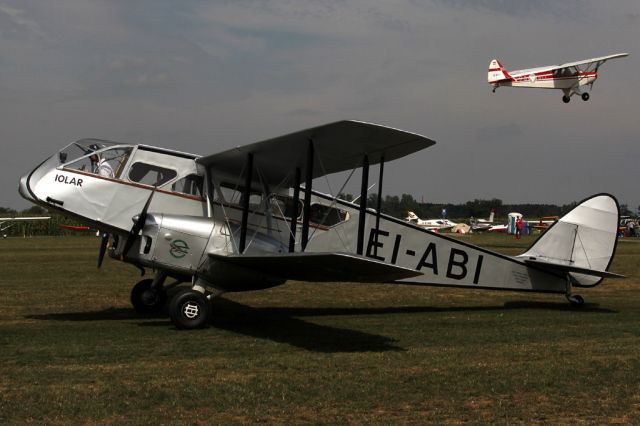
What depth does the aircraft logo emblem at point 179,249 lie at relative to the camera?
405 inches

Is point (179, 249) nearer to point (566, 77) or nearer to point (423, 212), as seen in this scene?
point (566, 77)

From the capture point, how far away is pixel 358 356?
8.31 m

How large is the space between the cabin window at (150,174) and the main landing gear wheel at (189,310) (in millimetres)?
1934

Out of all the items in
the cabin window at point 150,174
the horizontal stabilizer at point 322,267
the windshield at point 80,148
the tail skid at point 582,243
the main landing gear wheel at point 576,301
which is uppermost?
the windshield at point 80,148

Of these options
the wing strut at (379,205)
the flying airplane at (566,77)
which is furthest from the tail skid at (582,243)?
the flying airplane at (566,77)

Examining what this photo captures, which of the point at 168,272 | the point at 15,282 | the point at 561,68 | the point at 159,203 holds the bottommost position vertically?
the point at 15,282

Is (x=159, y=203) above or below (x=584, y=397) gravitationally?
above

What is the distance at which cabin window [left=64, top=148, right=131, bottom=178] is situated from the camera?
1083cm

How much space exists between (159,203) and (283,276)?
229cm

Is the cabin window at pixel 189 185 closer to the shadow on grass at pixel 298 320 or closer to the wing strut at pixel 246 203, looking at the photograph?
the wing strut at pixel 246 203

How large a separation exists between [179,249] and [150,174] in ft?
4.97

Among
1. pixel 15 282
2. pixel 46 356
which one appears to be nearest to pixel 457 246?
pixel 46 356

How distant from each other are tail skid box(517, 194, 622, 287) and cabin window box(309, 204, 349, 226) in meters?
3.79

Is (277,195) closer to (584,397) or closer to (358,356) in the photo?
(358,356)
